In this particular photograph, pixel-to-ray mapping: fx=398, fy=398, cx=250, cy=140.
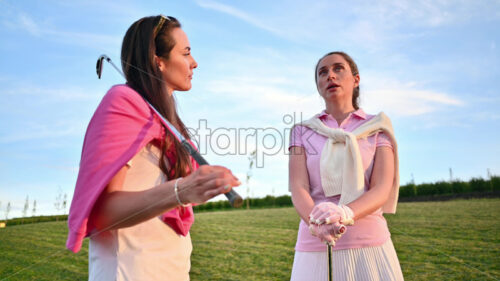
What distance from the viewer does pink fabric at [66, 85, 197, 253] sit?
5.46ft

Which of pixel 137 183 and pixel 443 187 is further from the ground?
pixel 137 183

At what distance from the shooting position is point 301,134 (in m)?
3.35

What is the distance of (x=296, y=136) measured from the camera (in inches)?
131

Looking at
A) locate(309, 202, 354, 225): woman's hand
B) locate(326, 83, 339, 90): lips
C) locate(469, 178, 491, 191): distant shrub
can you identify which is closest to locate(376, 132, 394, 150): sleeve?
locate(326, 83, 339, 90): lips

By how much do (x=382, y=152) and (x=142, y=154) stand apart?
1.94 meters

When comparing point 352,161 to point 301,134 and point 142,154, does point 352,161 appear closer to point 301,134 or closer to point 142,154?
point 301,134

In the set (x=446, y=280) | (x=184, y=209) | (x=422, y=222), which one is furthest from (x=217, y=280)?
(x=422, y=222)

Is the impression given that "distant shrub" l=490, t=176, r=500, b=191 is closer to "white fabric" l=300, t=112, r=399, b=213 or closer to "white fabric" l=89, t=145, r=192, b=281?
"white fabric" l=300, t=112, r=399, b=213

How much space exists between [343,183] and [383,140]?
1.72 feet

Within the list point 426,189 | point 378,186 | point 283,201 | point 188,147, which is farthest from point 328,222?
point 283,201

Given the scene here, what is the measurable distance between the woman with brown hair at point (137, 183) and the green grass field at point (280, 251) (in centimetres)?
569

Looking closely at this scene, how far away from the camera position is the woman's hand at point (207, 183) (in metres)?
1.42

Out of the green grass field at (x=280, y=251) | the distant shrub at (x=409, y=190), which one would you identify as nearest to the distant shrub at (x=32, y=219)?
the green grass field at (x=280, y=251)

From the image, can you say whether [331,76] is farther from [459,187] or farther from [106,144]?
[459,187]
